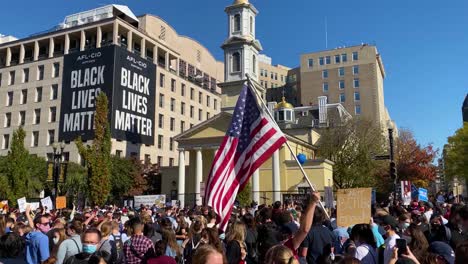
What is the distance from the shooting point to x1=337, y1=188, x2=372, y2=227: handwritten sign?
A: 7.27 m

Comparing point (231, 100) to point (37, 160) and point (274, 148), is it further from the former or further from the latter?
point (274, 148)

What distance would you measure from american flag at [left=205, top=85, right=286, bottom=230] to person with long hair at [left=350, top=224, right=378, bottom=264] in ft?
7.56

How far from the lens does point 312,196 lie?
5.08 m

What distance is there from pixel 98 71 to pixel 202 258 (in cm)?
6046

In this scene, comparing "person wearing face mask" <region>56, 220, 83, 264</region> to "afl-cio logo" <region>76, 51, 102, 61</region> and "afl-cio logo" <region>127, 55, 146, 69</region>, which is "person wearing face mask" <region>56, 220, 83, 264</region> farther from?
"afl-cio logo" <region>76, 51, 102, 61</region>

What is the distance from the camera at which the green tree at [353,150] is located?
5156 cm

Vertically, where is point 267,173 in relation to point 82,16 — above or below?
below

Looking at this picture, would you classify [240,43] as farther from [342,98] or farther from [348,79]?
[348,79]

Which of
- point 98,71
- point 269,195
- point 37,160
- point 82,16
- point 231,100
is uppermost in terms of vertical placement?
point 82,16

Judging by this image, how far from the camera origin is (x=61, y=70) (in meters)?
64.6

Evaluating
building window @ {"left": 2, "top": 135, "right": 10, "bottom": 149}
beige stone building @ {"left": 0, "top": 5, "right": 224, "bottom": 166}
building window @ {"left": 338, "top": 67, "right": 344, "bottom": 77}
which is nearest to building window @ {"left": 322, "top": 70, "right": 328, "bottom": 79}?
building window @ {"left": 338, "top": 67, "right": 344, "bottom": 77}

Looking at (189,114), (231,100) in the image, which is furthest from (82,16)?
(231,100)

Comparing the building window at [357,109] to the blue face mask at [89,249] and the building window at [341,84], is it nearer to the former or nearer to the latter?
the building window at [341,84]

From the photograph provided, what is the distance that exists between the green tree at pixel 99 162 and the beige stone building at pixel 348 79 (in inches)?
2147
